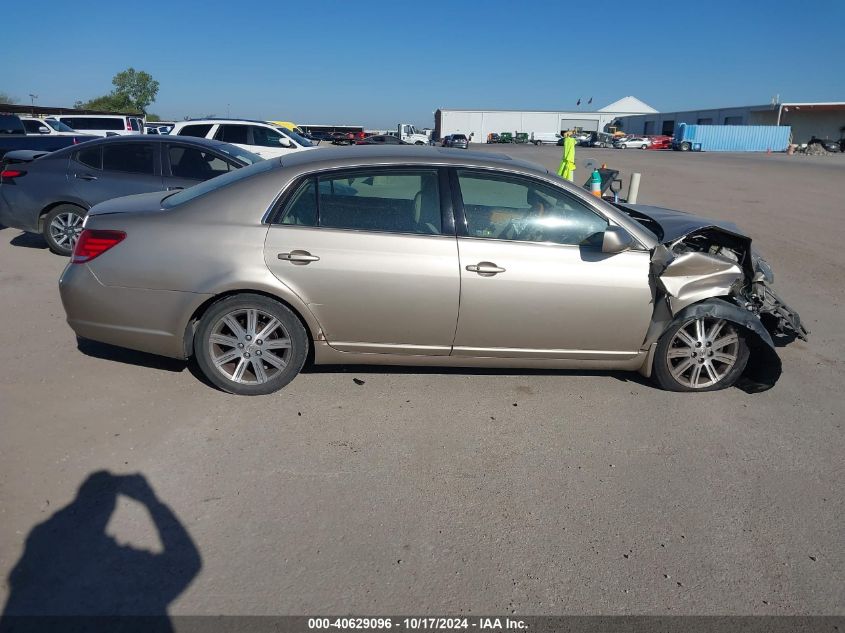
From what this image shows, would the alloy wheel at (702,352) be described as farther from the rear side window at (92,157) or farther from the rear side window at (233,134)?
the rear side window at (233,134)

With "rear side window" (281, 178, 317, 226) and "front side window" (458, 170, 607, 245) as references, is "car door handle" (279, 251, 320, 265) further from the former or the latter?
"front side window" (458, 170, 607, 245)

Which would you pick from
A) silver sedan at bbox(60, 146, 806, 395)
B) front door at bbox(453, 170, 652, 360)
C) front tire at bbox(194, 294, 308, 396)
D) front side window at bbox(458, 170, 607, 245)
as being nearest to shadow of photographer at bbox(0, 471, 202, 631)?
front tire at bbox(194, 294, 308, 396)

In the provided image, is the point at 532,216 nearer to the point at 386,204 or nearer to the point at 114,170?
the point at 386,204

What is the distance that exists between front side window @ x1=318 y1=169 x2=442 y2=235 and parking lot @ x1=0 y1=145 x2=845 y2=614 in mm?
1160

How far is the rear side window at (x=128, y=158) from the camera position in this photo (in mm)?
8062

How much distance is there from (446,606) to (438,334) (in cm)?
196

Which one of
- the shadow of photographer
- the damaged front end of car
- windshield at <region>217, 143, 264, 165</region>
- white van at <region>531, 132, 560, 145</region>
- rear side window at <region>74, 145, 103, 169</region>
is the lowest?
the shadow of photographer

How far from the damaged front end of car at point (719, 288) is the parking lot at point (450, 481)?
0.31 meters

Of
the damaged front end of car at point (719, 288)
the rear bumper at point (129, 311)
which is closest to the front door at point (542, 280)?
the damaged front end of car at point (719, 288)

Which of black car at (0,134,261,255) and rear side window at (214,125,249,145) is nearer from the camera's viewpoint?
black car at (0,134,261,255)


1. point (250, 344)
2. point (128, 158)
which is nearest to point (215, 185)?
point (250, 344)

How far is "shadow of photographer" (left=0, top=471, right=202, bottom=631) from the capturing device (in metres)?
2.45

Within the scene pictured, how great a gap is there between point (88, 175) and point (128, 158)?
0.54m

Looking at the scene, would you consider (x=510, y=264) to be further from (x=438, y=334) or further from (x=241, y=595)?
(x=241, y=595)
